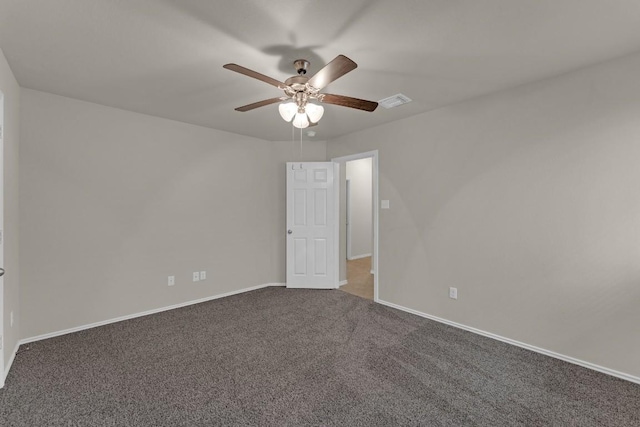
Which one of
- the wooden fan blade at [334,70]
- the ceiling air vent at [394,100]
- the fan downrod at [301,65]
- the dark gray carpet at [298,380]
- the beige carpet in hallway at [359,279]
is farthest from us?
the beige carpet in hallway at [359,279]

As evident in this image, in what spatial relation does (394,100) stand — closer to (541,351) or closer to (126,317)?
(541,351)

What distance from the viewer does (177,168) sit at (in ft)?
12.6

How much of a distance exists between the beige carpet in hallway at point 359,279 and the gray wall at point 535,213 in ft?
3.08

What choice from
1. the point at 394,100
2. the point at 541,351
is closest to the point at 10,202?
the point at 394,100

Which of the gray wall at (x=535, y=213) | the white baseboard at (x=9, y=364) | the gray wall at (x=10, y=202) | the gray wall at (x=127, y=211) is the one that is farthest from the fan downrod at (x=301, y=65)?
the white baseboard at (x=9, y=364)

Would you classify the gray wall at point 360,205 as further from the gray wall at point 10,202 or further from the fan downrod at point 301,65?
the gray wall at point 10,202

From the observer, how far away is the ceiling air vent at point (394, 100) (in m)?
3.00

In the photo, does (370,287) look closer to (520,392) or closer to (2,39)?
(520,392)

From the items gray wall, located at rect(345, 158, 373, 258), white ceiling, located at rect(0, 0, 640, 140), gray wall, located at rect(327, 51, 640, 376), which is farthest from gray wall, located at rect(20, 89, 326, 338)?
gray wall, located at rect(345, 158, 373, 258)

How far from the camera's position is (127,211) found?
11.3 ft

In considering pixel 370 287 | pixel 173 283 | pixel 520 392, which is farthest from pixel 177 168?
pixel 520 392

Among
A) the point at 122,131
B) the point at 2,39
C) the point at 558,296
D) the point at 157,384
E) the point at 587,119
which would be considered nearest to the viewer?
the point at 2,39

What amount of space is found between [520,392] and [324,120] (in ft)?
11.0

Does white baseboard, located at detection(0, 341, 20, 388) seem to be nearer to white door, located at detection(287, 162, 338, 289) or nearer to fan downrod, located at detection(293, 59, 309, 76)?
white door, located at detection(287, 162, 338, 289)
